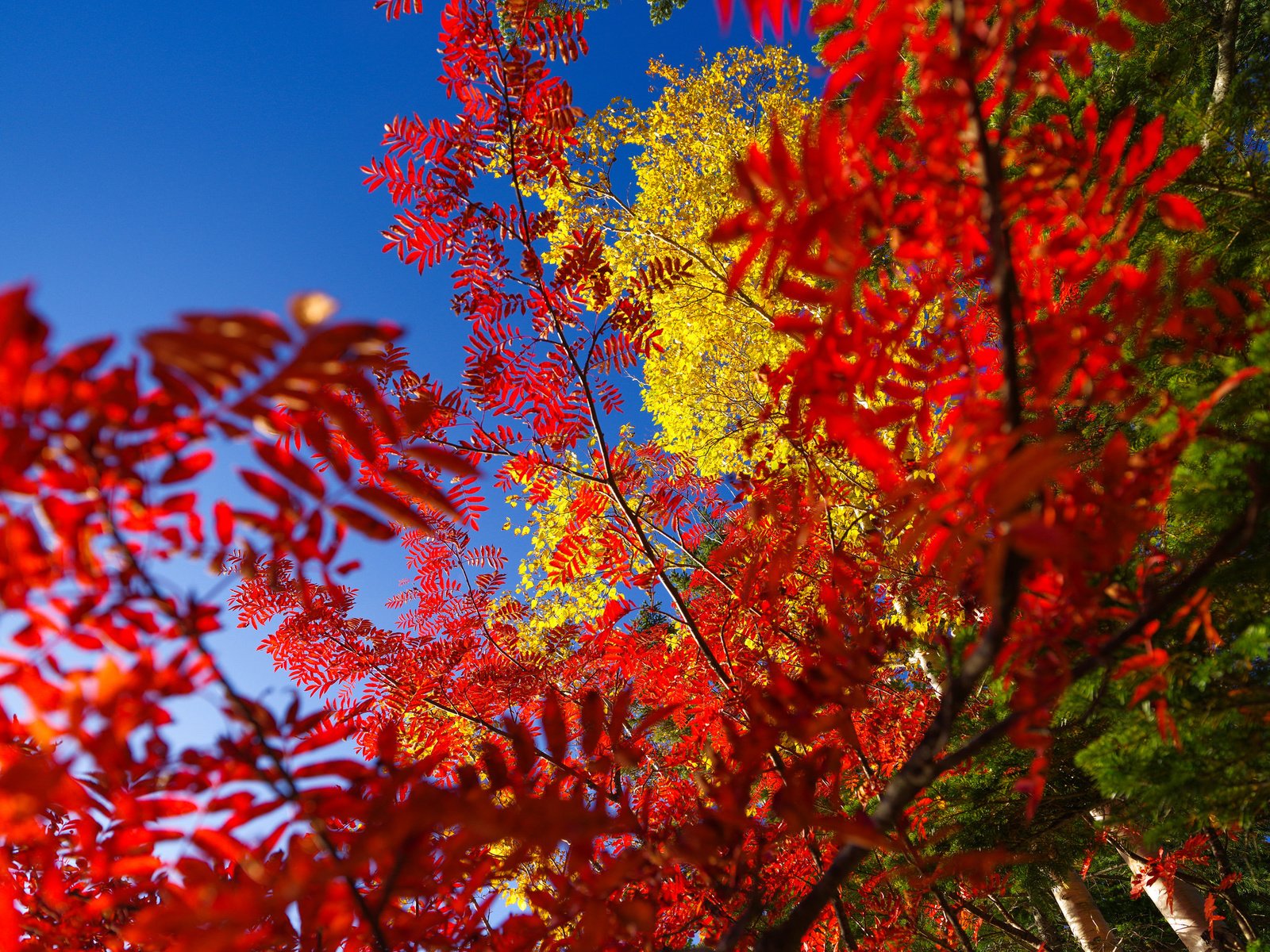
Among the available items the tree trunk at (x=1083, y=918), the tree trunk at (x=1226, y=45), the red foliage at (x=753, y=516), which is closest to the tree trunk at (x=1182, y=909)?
the tree trunk at (x=1083, y=918)

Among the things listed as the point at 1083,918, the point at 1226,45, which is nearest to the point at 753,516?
the point at 1226,45

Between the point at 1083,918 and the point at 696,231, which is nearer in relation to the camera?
the point at 1083,918

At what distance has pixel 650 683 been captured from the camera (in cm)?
342

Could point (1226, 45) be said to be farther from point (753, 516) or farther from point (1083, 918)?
point (1083, 918)

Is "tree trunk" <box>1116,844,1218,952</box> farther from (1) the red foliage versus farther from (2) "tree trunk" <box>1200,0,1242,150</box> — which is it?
(2) "tree trunk" <box>1200,0,1242,150</box>

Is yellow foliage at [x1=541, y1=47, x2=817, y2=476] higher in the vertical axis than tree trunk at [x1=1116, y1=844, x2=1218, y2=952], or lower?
higher

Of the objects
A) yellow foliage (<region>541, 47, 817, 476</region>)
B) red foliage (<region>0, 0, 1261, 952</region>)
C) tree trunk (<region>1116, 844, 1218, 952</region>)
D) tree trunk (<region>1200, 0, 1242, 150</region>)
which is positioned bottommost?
tree trunk (<region>1116, 844, 1218, 952</region>)

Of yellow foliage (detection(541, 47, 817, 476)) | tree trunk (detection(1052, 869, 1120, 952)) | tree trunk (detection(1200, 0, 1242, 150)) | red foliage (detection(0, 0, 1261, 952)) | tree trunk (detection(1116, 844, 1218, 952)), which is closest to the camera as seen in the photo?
red foliage (detection(0, 0, 1261, 952))

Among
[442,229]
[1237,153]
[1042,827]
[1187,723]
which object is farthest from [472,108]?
[1042,827]

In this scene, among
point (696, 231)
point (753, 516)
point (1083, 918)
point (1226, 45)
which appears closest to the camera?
point (753, 516)

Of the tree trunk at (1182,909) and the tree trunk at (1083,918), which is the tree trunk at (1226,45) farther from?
the tree trunk at (1083,918)

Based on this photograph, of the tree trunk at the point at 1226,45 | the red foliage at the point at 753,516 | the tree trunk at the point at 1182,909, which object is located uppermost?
the tree trunk at the point at 1226,45

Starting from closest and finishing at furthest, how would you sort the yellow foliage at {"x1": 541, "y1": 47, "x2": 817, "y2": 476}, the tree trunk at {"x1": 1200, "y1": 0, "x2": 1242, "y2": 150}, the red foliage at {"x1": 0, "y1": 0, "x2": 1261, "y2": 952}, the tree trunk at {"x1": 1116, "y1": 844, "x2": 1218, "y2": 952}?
the red foliage at {"x1": 0, "y1": 0, "x2": 1261, "y2": 952} → the tree trunk at {"x1": 1200, "y1": 0, "x2": 1242, "y2": 150} → the tree trunk at {"x1": 1116, "y1": 844, "x2": 1218, "y2": 952} → the yellow foliage at {"x1": 541, "y1": 47, "x2": 817, "y2": 476}

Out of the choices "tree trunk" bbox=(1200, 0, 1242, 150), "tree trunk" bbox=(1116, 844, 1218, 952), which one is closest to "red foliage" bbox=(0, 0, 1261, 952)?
"tree trunk" bbox=(1200, 0, 1242, 150)
